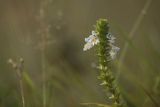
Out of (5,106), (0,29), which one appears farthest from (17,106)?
(0,29)

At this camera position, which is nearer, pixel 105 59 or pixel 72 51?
pixel 105 59

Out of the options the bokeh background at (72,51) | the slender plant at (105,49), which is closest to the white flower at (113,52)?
the slender plant at (105,49)

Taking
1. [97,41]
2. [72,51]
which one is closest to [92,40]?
[97,41]

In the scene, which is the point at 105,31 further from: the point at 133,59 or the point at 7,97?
the point at 133,59

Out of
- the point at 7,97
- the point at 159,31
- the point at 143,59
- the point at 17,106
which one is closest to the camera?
the point at 17,106

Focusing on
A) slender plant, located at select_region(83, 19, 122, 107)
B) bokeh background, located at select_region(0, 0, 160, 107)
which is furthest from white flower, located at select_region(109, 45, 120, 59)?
bokeh background, located at select_region(0, 0, 160, 107)

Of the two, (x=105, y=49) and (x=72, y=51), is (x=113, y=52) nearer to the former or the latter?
(x=105, y=49)

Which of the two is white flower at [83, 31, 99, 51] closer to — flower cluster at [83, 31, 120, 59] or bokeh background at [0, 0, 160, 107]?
flower cluster at [83, 31, 120, 59]
